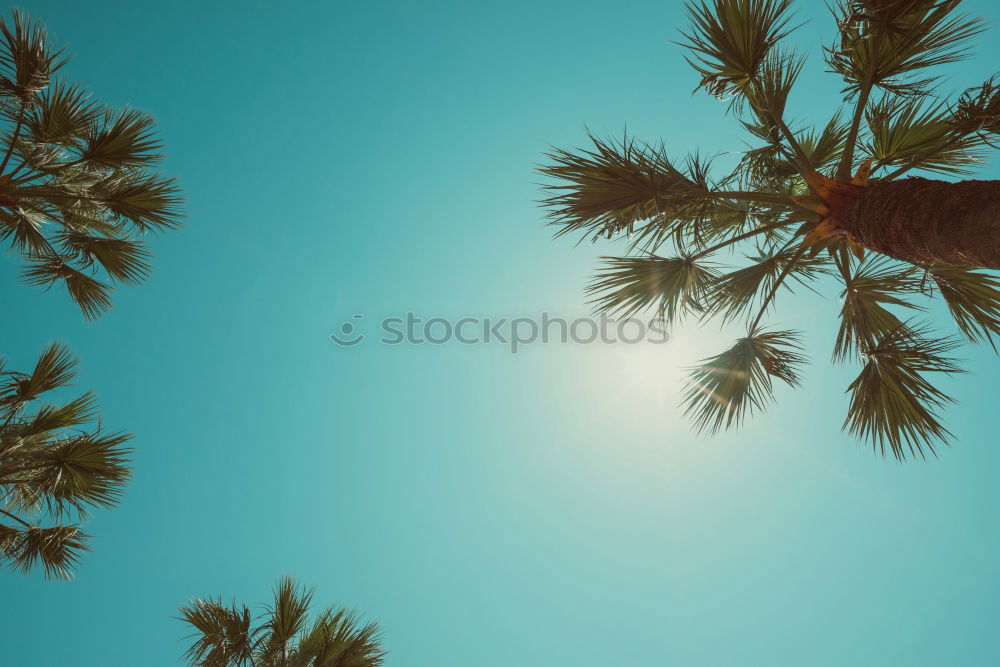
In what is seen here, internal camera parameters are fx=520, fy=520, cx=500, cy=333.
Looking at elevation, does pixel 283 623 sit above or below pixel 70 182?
below

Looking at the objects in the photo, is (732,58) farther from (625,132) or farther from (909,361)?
(909,361)

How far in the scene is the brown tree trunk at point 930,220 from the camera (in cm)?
320

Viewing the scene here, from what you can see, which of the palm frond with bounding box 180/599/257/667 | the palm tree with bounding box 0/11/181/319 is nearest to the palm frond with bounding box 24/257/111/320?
the palm tree with bounding box 0/11/181/319

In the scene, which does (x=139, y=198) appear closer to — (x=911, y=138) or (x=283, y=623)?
(x=283, y=623)

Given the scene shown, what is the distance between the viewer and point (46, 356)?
6.17m

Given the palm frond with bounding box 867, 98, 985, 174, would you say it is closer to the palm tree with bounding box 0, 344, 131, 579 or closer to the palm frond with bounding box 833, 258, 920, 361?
the palm frond with bounding box 833, 258, 920, 361

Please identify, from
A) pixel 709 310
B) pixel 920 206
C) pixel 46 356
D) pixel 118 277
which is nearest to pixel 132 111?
pixel 118 277

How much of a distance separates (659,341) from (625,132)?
8.74 ft

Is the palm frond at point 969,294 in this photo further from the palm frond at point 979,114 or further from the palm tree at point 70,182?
the palm tree at point 70,182

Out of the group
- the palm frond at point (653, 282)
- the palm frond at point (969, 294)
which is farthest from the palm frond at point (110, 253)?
the palm frond at point (969, 294)

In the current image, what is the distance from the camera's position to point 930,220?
348 centimetres

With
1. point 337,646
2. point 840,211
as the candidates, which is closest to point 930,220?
point 840,211

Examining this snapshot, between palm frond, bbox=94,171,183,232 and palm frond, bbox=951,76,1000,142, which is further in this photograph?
palm frond, bbox=94,171,183,232

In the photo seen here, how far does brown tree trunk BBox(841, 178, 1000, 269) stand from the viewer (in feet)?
10.5
